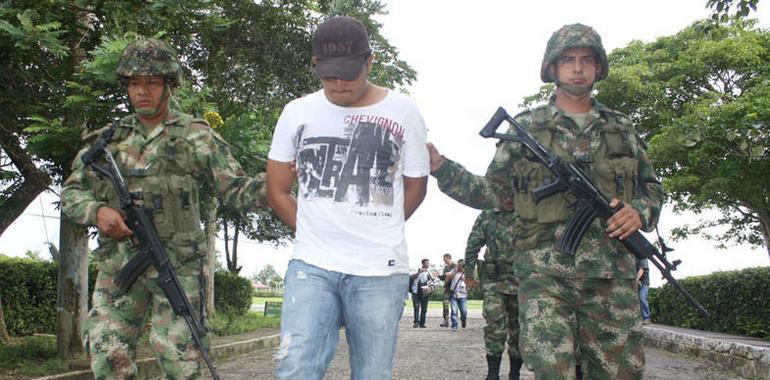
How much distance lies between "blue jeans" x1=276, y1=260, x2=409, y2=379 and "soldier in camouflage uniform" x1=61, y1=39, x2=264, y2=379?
1.14 metres

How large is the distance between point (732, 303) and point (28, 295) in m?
12.4

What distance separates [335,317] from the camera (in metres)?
3.19

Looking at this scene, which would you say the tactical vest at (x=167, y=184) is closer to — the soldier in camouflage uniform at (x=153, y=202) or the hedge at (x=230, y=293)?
the soldier in camouflage uniform at (x=153, y=202)

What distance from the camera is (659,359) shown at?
11953mm

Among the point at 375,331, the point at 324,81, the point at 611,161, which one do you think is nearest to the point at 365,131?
the point at 324,81

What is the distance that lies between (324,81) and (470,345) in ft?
36.9

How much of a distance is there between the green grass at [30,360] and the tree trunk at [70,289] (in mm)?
245

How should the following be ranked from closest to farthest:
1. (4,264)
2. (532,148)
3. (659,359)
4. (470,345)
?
1. (532,148)
2. (659,359)
3. (4,264)
4. (470,345)

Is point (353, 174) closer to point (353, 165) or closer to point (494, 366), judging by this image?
point (353, 165)

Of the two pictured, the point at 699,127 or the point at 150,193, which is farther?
the point at 699,127

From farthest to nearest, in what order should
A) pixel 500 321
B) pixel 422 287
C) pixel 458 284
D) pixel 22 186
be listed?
pixel 422 287, pixel 458 284, pixel 22 186, pixel 500 321

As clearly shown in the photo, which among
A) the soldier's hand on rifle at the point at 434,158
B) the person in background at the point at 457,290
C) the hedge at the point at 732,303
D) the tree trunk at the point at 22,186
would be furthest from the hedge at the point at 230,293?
the soldier's hand on rifle at the point at 434,158

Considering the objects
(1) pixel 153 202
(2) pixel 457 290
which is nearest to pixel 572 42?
(1) pixel 153 202

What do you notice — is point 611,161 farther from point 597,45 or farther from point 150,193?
point 150,193
